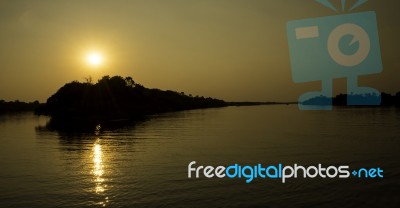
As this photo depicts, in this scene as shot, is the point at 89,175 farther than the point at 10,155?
No

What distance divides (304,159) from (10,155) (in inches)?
1095

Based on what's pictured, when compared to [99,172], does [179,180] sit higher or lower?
lower

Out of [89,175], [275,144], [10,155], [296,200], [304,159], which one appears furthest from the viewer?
[275,144]

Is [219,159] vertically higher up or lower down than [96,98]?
Result: lower down

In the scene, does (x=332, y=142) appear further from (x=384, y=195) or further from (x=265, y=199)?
(x=265, y=199)

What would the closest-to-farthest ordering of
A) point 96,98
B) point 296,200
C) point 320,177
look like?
1. point 296,200
2. point 320,177
3. point 96,98

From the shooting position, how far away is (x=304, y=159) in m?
29.7

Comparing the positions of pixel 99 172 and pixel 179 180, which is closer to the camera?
pixel 179 180

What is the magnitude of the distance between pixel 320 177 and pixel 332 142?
20446 millimetres

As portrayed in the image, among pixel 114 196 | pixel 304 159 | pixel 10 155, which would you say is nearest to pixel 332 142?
pixel 304 159

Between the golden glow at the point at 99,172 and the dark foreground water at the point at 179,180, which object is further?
the golden glow at the point at 99,172

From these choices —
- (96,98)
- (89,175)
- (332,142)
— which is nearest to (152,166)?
(89,175)

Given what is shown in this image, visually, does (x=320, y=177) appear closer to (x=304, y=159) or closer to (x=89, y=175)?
(x=304, y=159)

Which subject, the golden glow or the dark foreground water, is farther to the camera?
the golden glow
